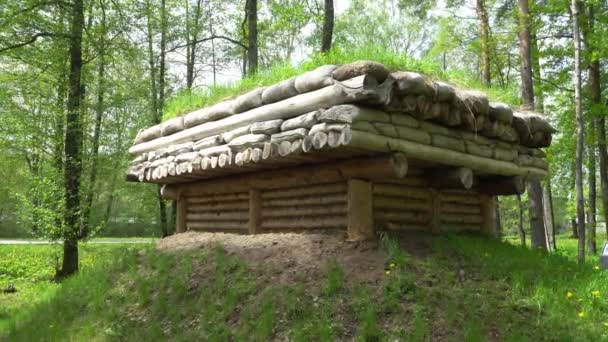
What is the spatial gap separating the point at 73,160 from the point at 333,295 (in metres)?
9.17

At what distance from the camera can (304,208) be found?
23.0 ft

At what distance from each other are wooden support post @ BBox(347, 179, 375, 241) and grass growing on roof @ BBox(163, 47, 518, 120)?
1512 mm

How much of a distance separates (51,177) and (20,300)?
3.64 m

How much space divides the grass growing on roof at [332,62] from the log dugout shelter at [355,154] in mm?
392

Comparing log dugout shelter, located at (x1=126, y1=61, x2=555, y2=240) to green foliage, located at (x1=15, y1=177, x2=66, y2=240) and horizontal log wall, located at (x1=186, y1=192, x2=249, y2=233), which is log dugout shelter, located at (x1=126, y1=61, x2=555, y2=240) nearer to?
horizontal log wall, located at (x1=186, y1=192, x2=249, y2=233)

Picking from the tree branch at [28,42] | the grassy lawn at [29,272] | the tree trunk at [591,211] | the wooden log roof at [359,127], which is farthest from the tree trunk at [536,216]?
the tree branch at [28,42]

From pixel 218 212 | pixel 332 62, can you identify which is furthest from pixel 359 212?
pixel 218 212

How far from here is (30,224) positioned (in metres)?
12.6

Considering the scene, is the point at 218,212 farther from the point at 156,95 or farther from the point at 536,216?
the point at 156,95

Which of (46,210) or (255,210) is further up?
(46,210)

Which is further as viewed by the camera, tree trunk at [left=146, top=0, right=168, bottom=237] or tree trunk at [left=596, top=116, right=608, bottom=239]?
tree trunk at [left=146, top=0, right=168, bottom=237]

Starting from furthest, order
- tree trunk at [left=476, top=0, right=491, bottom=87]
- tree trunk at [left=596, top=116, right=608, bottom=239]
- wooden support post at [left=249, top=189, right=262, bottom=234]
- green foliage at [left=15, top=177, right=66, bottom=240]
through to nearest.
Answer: tree trunk at [left=596, top=116, right=608, bottom=239] → tree trunk at [left=476, top=0, right=491, bottom=87] → green foliage at [left=15, top=177, right=66, bottom=240] → wooden support post at [left=249, top=189, right=262, bottom=234]

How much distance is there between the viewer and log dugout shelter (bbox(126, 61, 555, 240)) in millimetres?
5492

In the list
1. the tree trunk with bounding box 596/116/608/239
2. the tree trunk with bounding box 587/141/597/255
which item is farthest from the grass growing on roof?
the tree trunk with bounding box 587/141/597/255
